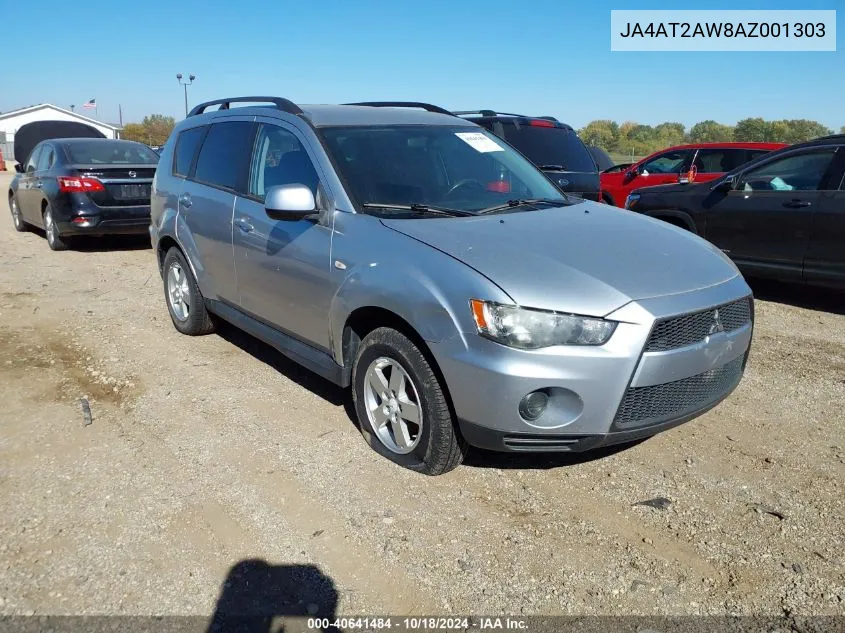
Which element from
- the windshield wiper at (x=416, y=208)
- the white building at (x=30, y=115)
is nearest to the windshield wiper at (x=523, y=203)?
the windshield wiper at (x=416, y=208)

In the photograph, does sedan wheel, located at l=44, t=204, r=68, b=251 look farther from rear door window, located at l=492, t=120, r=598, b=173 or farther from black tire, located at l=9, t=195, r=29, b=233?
rear door window, located at l=492, t=120, r=598, b=173

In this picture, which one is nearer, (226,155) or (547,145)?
(226,155)

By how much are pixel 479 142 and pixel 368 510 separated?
257cm

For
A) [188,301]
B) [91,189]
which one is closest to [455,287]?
[188,301]

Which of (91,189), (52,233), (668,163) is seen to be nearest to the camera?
(91,189)

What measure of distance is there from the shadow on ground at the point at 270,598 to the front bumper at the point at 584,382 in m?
0.92

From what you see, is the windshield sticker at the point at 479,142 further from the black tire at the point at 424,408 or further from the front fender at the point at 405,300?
the black tire at the point at 424,408

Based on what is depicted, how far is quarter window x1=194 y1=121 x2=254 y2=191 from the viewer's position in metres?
4.77

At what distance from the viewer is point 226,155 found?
502 cm

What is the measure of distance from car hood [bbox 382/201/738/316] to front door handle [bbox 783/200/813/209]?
3438mm

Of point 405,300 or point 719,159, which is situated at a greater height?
point 719,159

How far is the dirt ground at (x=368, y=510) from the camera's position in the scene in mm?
2682

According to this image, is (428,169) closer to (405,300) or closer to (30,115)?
(405,300)

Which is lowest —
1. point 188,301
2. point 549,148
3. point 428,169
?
point 188,301
